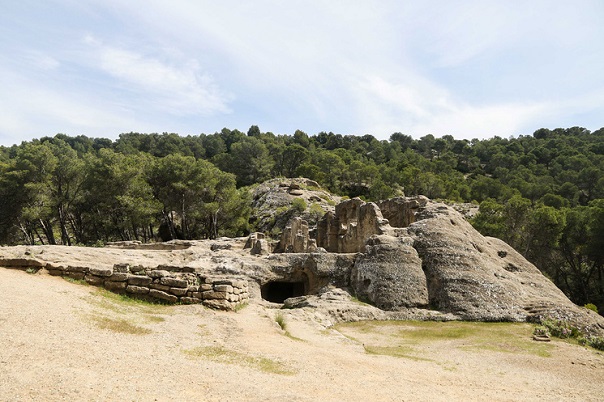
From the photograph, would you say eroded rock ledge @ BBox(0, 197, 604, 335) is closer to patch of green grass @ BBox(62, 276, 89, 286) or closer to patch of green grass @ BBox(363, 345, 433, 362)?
patch of green grass @ BBox(62, 276, 89, 286)

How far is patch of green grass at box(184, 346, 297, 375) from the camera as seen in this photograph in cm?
1040

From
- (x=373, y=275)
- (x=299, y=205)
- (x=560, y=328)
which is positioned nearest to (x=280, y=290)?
(x=373, y=275)

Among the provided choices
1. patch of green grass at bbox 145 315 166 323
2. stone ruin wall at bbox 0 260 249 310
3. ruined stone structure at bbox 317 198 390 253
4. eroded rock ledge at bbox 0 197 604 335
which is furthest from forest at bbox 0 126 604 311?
patch of green grass at bbox 145 315 166 323

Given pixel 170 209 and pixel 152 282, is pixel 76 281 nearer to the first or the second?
pixel 152 282

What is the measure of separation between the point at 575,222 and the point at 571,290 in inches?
383

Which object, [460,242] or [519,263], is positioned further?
[519,263]

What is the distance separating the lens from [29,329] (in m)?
10.2

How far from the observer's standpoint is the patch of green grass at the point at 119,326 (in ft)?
39.6

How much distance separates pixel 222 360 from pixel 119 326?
386cm

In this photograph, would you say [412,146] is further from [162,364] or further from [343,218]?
[162,364]

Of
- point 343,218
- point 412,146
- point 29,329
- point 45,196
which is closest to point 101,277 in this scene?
point 29,329

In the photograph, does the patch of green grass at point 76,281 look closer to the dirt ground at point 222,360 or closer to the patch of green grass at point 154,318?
the dirt ground at point 222,360

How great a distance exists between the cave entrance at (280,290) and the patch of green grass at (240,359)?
1913 centimetres

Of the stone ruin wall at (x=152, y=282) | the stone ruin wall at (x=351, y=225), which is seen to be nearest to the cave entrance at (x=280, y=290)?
the stone ruin wall at (x=351, y=225)
